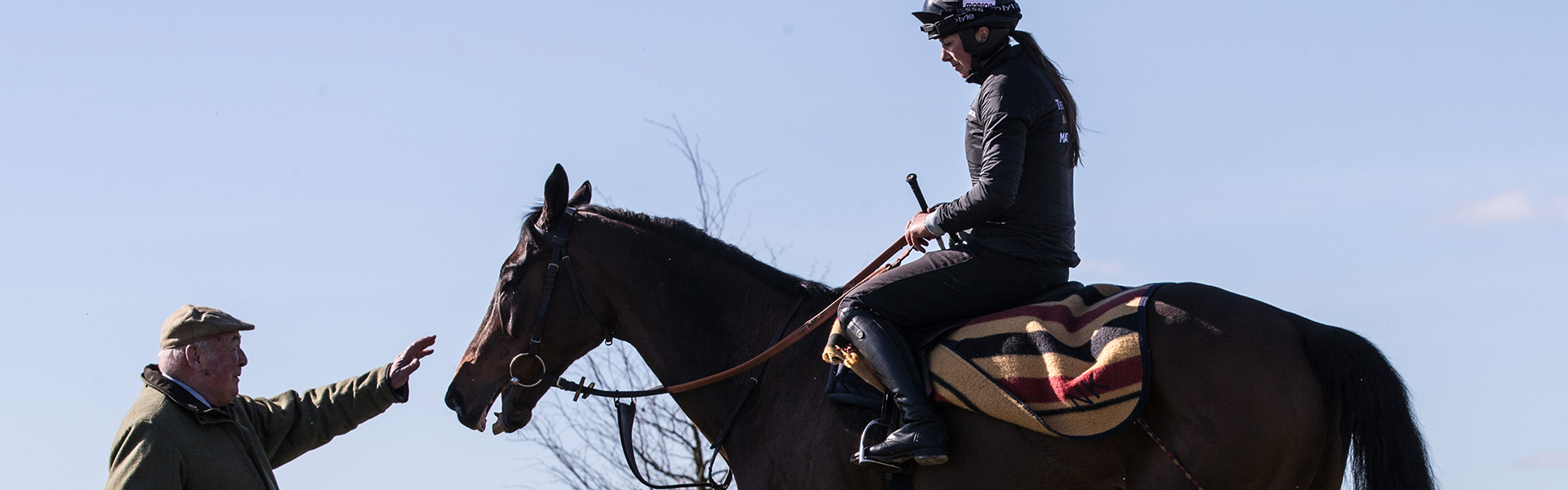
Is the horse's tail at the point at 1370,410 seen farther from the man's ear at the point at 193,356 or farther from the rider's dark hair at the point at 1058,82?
the man's ear at the point at 193,356

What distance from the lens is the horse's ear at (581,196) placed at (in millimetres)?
6137

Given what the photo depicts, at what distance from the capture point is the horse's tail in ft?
14.5

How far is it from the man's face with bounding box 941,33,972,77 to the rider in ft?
0.04

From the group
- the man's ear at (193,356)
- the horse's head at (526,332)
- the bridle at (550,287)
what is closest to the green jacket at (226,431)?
the man's ear at (193,356)

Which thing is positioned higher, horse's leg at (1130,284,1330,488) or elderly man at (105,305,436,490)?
elderly man at (105,305,436,490)

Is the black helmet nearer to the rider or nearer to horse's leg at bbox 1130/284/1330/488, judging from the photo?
the rider

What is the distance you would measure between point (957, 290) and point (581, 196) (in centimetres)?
197

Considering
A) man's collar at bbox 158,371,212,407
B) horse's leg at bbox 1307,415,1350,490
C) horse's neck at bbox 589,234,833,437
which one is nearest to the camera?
horse's leg at bbox 1307,415,1350,490

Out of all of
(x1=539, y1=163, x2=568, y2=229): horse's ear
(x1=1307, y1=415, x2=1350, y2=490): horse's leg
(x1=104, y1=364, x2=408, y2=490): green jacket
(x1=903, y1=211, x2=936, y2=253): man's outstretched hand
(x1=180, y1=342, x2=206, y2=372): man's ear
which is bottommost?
(x1=1307, y1=415, x2=1350, y2=490): horse's leg

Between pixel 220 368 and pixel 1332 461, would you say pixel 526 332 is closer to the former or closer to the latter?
pixel 220 368

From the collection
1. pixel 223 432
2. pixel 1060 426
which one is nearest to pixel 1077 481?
pixel 1060 426

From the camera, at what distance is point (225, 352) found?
5527 millimetres

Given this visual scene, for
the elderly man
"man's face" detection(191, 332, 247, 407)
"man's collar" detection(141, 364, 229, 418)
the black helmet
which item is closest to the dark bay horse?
the elderly man

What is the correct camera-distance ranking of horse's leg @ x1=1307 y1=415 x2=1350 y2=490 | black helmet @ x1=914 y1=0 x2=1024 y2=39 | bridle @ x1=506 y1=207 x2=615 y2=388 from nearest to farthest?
1. horse's leg @ x1=1307 y1=415 x2=1350 y2=490
2. black helmet @ x1=914 y1=0 x2=1024 y2=39
3. bridle @ x1=506 y1=207 x2=615 y2=388
